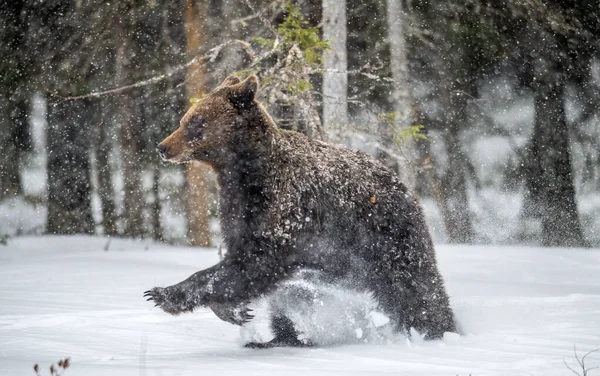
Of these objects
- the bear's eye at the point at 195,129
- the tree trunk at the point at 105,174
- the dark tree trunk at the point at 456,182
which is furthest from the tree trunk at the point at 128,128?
the bear's eye at the point at 195,129

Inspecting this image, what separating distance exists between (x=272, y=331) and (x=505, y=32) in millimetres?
12269

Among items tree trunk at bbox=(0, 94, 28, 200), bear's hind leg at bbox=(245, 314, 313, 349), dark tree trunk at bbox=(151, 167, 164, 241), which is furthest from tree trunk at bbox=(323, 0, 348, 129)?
tree trunk at bbox=(0, 94, 28, 200)

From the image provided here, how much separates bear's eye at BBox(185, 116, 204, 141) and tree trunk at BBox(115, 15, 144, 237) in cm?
1010

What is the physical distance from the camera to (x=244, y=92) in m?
5.03

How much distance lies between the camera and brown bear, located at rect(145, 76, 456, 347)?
195 inches

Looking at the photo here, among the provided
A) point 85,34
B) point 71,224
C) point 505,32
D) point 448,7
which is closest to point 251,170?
point 448,7

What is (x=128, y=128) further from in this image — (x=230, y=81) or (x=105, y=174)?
(x=230, y=81)

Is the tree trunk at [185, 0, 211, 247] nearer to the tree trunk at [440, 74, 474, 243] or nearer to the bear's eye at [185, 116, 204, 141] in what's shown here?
the tree trunk at [440, 74, 474, 243]

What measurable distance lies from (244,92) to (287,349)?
6.21 feet

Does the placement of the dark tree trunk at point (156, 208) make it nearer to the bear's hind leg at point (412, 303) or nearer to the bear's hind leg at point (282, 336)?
the bear's hind leg at point (282, 336)

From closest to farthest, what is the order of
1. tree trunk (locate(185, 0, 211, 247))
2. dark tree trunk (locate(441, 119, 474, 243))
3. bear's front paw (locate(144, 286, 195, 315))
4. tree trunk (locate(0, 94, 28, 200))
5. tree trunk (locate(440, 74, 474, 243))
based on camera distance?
bear's front paw (locate(144, 286, 195, 315)), tree trunk (locate(185, 0, 211, 247)), tree trunk (locate(440, 74, 474, 243)), tree trunk (locate(0, 94, 28, 200)), dark tree trunk (locate(441, 119, 474, 243))

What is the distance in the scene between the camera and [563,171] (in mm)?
15516

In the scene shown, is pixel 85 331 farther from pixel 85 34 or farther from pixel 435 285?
pixel 85 34

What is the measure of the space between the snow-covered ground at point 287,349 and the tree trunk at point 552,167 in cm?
536
